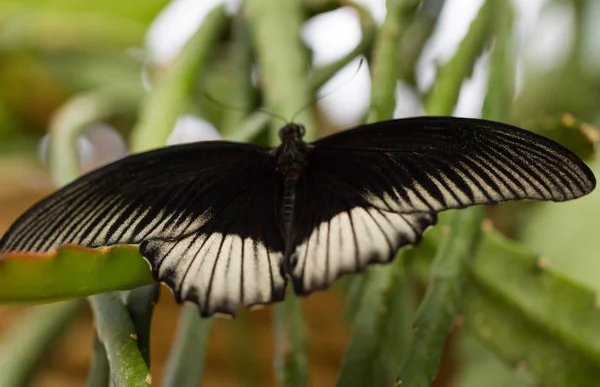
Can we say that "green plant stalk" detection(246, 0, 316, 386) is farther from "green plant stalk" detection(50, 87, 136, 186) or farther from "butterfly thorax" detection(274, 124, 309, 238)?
"green plant stalk" detection(50, 87, 136, 186)

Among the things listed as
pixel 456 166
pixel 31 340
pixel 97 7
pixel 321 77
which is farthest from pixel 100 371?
pixel 97 7

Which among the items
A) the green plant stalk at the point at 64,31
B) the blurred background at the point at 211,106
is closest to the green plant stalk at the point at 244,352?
the blurred background at the point at 211,106

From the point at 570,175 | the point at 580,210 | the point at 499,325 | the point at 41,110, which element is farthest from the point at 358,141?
the point at 41,110

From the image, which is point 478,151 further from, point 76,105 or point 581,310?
point 76,105

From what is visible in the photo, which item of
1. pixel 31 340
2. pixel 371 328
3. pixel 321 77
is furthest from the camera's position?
pixel 321 77

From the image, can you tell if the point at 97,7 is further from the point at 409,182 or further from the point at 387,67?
the point at 409,182

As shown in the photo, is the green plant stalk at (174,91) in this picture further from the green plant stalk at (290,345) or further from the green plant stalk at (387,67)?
the green plant stalk at (387,67)

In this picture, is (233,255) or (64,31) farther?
(64,31)
